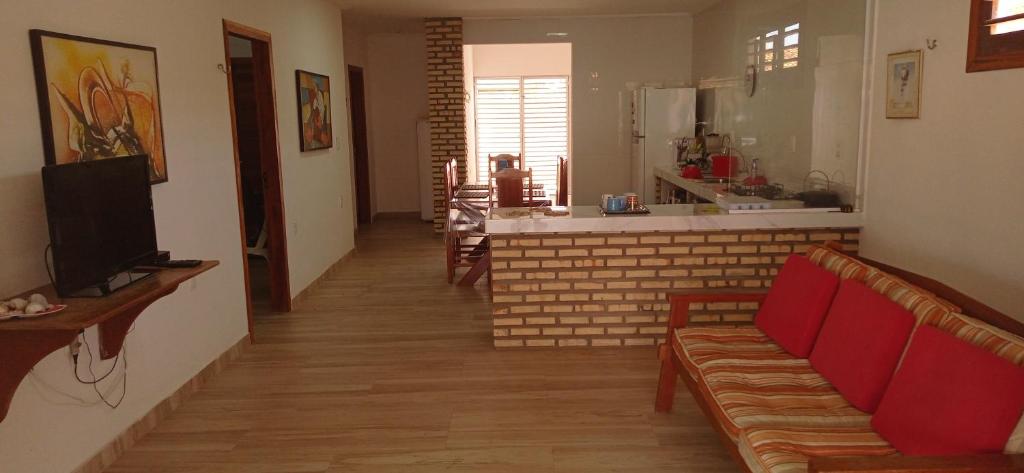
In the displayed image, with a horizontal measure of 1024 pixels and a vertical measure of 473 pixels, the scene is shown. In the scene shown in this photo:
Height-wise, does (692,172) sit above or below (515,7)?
below

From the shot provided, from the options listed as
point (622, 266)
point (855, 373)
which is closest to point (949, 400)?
point (855, 373)

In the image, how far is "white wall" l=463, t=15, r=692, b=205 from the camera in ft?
27.2

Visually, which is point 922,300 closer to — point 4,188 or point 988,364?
point 988,364

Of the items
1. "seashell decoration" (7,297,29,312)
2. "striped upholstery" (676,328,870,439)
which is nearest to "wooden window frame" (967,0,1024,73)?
"striped upholstery" (676,328,870,439)

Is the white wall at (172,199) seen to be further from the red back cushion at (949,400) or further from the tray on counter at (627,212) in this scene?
the red back cushion at (949,400)

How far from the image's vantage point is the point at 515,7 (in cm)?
744

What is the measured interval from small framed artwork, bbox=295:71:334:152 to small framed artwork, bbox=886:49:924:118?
161 inches

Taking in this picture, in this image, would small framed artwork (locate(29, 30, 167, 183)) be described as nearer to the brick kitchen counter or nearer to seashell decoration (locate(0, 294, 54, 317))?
seashell decoration (locate(0, 294, 54, 317))

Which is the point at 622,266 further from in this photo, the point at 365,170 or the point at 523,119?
the point at 523,119

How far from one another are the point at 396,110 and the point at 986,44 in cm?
786

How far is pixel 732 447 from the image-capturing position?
8.05ft

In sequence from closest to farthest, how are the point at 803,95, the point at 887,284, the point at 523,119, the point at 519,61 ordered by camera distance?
1. the point at 887,284
2. the point at 803,95
3. the point at 519,61
4. the point at 523,119

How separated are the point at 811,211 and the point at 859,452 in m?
2.36

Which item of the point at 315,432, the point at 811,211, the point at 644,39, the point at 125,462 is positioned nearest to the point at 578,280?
the point at 811,211
